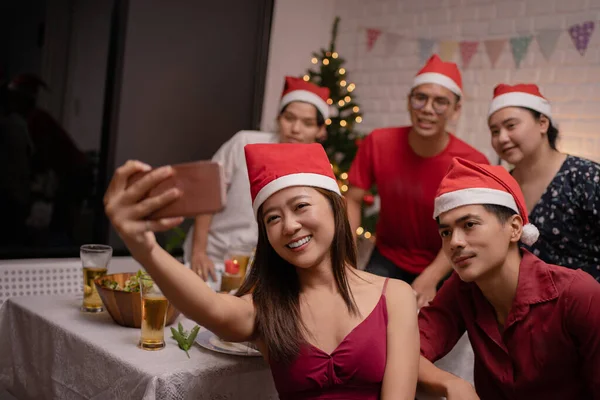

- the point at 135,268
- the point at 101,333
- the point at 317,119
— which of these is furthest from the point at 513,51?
the point at 101,333

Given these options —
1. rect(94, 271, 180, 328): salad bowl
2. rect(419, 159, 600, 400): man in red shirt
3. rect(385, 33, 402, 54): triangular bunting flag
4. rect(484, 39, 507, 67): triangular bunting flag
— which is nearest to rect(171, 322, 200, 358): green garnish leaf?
rect(94, 271, 180, 328): salad bowl

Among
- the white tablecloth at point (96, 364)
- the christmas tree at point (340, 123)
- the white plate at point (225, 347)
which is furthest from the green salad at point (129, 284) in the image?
the christmas tree at point (340, 123)

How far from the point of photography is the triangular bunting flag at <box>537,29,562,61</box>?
424cm

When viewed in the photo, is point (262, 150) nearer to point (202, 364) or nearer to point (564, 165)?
point (202, 364)

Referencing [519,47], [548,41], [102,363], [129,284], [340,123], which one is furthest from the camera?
[340,123]

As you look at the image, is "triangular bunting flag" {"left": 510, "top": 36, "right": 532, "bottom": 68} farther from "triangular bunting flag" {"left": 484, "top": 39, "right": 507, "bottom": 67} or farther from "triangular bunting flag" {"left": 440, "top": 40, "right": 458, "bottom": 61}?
"triangular bunting flag" {"left": 440, "top": 40, "right": 458, "bottom": 61}

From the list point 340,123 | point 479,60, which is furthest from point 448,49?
point 340,123

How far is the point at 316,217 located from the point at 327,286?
0.22 metres

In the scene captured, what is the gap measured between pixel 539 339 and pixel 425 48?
135 inches

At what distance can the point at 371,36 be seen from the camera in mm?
5262

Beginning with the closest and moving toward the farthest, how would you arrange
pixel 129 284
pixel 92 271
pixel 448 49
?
pixel 129 284 → pixel 92 271 → pixel 448 49

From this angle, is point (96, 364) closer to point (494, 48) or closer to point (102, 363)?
point (102, 363)

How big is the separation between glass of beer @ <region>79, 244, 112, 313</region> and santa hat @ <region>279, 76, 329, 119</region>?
1463 mm

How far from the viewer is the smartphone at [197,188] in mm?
1116
